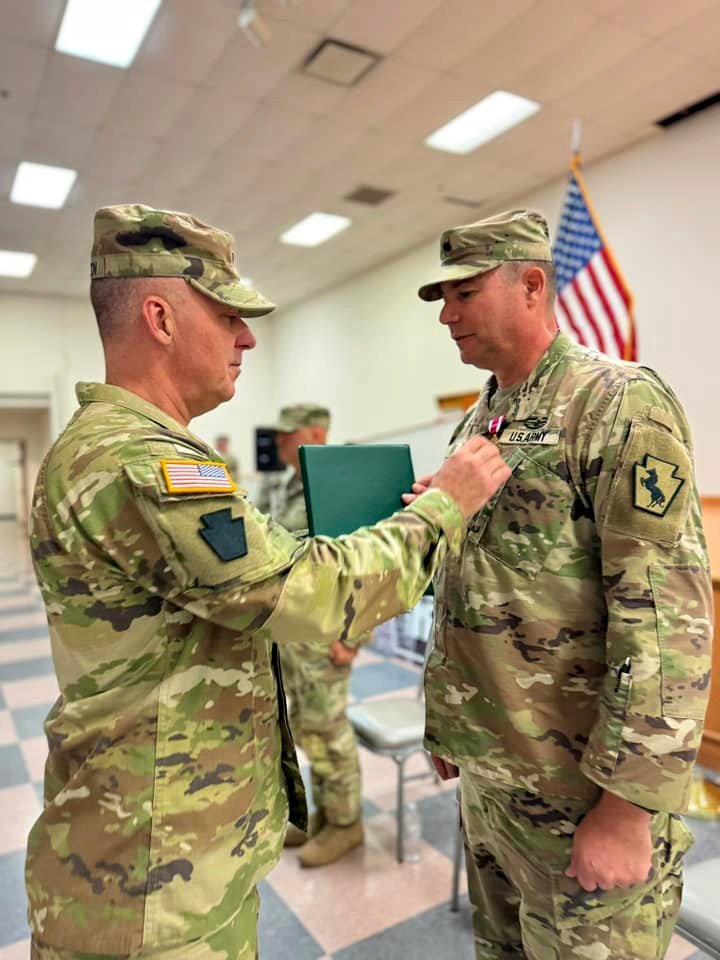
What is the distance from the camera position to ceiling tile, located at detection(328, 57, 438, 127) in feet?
14.2

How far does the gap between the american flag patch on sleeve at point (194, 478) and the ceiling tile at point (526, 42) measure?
12.8 feet

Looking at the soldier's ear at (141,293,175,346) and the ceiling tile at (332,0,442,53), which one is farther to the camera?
the ceiling tile at (332,0,442,53)

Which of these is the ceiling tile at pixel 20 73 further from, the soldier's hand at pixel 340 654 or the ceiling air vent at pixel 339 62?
the soldier's hand at pixel 340 654

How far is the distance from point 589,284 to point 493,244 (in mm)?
3076

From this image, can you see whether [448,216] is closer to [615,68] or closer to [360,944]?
[615,68]

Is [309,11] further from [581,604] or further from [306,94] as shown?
[581,604]

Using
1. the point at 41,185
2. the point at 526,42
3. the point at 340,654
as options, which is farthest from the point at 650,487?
the point at 41,185

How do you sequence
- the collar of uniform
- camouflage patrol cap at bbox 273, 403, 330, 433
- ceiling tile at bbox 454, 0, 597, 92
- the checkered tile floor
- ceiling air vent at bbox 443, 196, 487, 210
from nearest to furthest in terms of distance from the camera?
the collar of uniform < the checkered tile floor < camouflage patrol cap at bbox 273, 403, 330, 433 < ceiling tile at bbox 454, 0, 597, 92 < ceiling air vent at bbox 443, 196, 487, 210

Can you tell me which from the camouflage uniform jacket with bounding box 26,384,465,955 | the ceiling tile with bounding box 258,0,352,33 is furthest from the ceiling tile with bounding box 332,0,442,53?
the camouflage uniform jacket with bounding box 26,384,465,955

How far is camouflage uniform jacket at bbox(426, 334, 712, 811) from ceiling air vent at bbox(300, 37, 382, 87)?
3.62m

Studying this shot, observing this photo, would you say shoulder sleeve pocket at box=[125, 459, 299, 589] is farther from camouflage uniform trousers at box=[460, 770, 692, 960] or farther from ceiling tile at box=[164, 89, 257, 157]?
ceiling tile at box=[164, 89, 257, 157]

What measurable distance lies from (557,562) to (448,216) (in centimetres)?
672

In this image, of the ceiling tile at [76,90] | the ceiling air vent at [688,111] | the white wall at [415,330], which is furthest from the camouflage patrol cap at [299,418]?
the ceiling air vent at [688,111]

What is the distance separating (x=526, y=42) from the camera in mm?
4016
